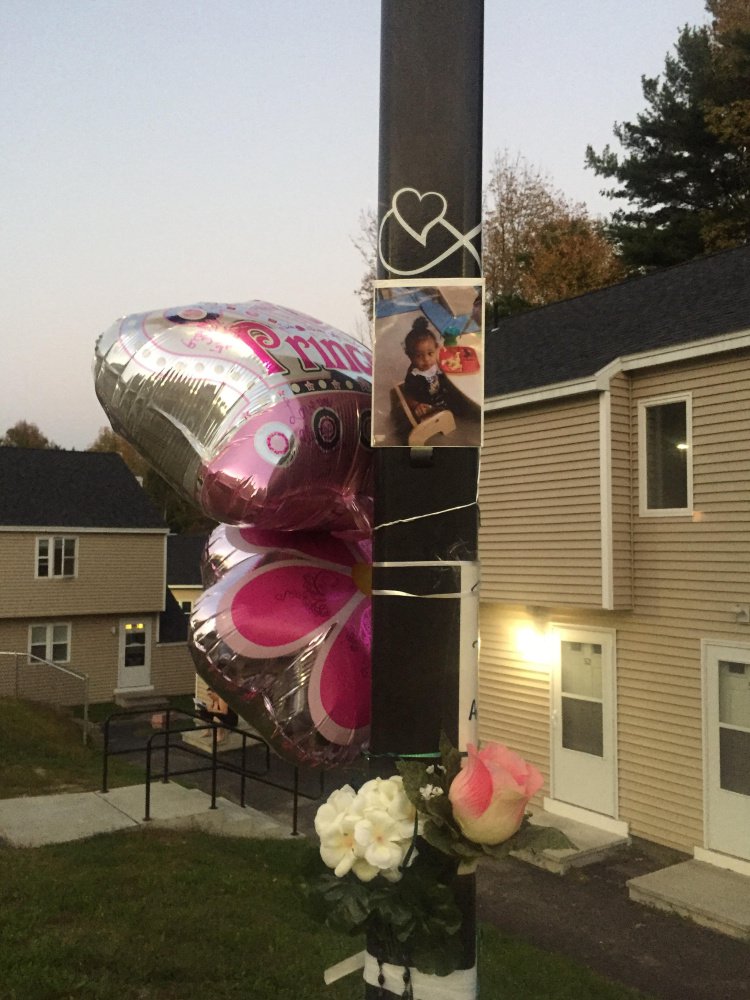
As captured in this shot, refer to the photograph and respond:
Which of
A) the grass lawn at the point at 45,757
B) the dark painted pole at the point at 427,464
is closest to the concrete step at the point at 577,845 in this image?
the grass lawn at the point at 45,757

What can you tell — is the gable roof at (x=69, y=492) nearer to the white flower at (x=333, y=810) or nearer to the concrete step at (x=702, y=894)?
the concrete step at (x=702, y=894)

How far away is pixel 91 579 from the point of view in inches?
1008

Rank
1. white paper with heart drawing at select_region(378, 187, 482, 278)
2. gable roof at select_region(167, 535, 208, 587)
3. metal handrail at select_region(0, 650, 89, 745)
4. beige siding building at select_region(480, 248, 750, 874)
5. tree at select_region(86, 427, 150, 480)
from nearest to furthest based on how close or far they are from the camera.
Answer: white paper with heart drawing at select_region(378, 187, 482, 278) → beige siding building at select_region(480, 248, 750, 874) → metal handrail at select_region(0, 650, 89, 745) → gable roof at select_region(167, 535, 208, 587) → tree at select_region(86, 427, 150, 480)

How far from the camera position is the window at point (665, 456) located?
9641mm

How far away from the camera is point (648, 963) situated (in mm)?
6602

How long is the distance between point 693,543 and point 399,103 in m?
8.08

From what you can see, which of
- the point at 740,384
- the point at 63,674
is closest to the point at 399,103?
the point at 740,384

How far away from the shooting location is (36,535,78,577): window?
24.8 metres

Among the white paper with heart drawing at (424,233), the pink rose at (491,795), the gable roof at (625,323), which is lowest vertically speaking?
the pink rose at (491,795)

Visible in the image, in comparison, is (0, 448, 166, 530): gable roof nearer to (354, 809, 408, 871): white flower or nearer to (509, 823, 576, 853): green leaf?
(354, 809, 408, 871): white flower

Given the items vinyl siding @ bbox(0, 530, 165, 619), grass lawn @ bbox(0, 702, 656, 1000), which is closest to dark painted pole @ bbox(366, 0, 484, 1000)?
grass lawn @ bbox(0, 702, 656, 1000)

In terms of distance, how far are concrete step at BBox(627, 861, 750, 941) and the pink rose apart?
6.46 meters

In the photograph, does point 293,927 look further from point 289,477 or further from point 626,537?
point 626,537

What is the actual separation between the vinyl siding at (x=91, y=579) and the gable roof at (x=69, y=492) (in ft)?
1.37
